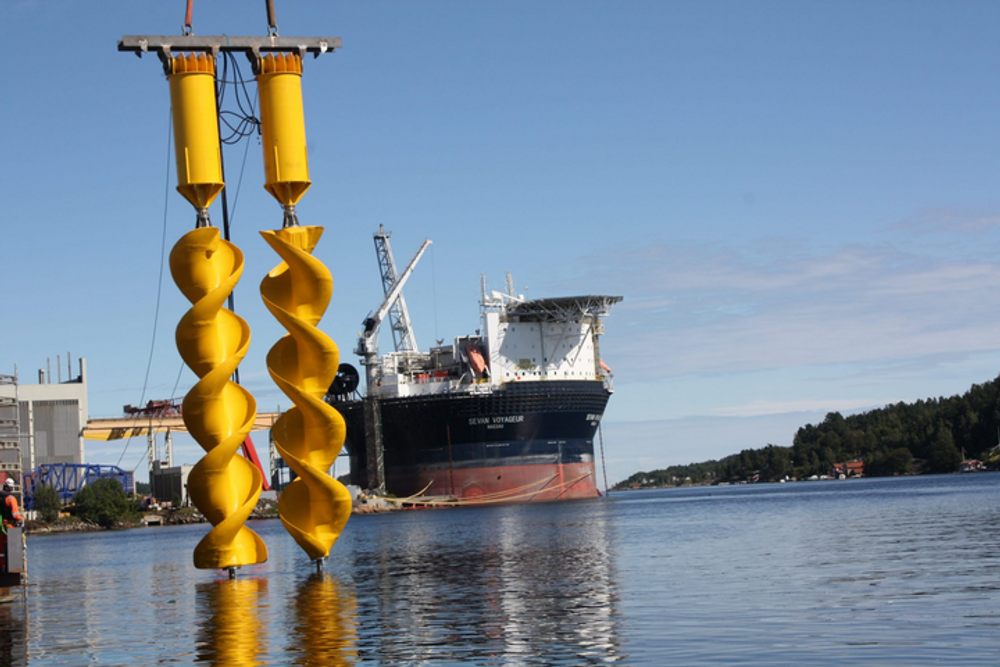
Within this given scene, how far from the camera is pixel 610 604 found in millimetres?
21531

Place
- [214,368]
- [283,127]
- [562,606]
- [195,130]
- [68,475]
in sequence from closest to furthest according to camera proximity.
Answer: [562,606]
[214,368]
[195,130]
[283,127]
[68,475]

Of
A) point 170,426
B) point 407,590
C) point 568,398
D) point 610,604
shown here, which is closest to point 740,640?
point 610,604

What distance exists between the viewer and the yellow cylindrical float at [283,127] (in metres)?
28.9

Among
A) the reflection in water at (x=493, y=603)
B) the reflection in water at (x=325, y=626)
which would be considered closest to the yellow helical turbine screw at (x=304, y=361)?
the reflection in water at (x=325, y=626)

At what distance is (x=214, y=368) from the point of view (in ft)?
89.1

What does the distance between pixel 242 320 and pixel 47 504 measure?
3277 inches

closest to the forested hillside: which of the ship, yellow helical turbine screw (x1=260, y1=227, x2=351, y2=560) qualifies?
the ship

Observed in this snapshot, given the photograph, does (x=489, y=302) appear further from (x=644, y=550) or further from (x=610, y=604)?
(x=610, y=604)

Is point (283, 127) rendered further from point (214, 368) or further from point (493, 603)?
point (493, 603)

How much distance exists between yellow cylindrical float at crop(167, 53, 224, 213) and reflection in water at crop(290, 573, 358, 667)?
31.0 feet

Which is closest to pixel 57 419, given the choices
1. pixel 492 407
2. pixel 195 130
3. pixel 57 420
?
pixel 57 420

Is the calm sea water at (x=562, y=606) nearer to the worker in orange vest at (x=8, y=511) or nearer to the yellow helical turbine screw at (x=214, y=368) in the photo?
the worker in orange vest at (x=8, y=511)

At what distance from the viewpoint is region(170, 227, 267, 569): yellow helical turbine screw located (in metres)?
27.1

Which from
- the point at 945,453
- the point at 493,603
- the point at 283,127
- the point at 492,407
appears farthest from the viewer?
the point at 945,453
